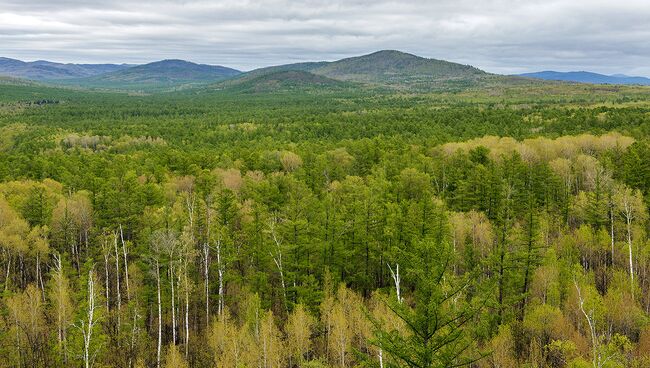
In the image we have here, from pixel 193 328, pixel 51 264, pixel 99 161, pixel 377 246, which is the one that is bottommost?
pixel 193 328

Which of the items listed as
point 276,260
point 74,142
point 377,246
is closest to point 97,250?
point 276,260

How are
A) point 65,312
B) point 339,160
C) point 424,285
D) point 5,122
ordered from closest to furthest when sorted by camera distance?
point 424,285 < point 65,312 < point 339,160 < point 5,122

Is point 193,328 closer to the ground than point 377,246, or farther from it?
closer to the ground

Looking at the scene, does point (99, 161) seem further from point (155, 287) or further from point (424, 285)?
point (424, 285)

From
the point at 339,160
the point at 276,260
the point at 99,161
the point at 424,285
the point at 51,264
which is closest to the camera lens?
the point at 424,285

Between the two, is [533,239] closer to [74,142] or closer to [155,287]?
[155,287]

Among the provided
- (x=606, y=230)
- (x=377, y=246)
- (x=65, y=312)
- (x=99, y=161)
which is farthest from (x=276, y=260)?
(x=99, y=161)

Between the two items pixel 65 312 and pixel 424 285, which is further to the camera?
pixel 65 312
